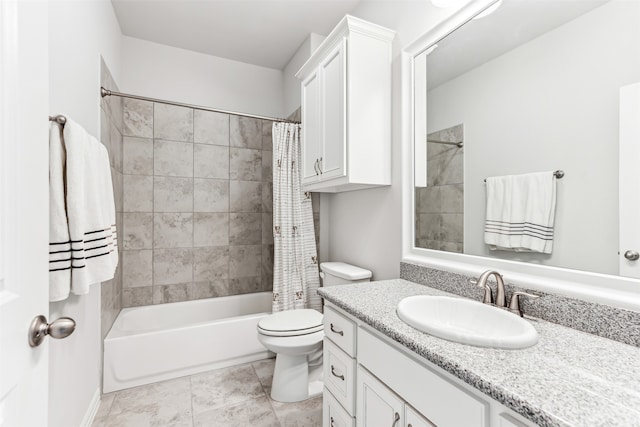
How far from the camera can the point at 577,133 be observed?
0.96 metres

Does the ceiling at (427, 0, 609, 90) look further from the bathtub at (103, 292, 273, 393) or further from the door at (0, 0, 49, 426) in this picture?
the bathtub at (103, 292, 273, 393)

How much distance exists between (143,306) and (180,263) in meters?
0.45

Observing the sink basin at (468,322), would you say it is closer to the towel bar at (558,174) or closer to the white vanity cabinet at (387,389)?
the white vanity cabinet at (387,389)

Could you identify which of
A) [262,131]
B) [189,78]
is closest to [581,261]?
[262,131]

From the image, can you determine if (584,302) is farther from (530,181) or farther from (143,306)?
(143,306)

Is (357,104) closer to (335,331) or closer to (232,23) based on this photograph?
(335,331)

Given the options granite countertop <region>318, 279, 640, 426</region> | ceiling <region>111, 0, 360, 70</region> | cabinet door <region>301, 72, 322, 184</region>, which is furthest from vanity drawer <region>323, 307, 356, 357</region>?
ceiling <region>111, 0, 360, 70</region>

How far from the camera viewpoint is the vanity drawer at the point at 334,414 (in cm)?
118

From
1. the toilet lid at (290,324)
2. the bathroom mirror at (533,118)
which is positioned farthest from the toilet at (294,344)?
the bathroom mirror at (533,118)

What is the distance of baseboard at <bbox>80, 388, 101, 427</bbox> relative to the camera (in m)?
1.57

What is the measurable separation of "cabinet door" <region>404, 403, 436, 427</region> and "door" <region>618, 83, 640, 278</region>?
709 mm

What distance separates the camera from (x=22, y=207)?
22.1 inches

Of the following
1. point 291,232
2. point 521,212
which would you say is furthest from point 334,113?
point 521,212

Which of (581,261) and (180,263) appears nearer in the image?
(581,261)
